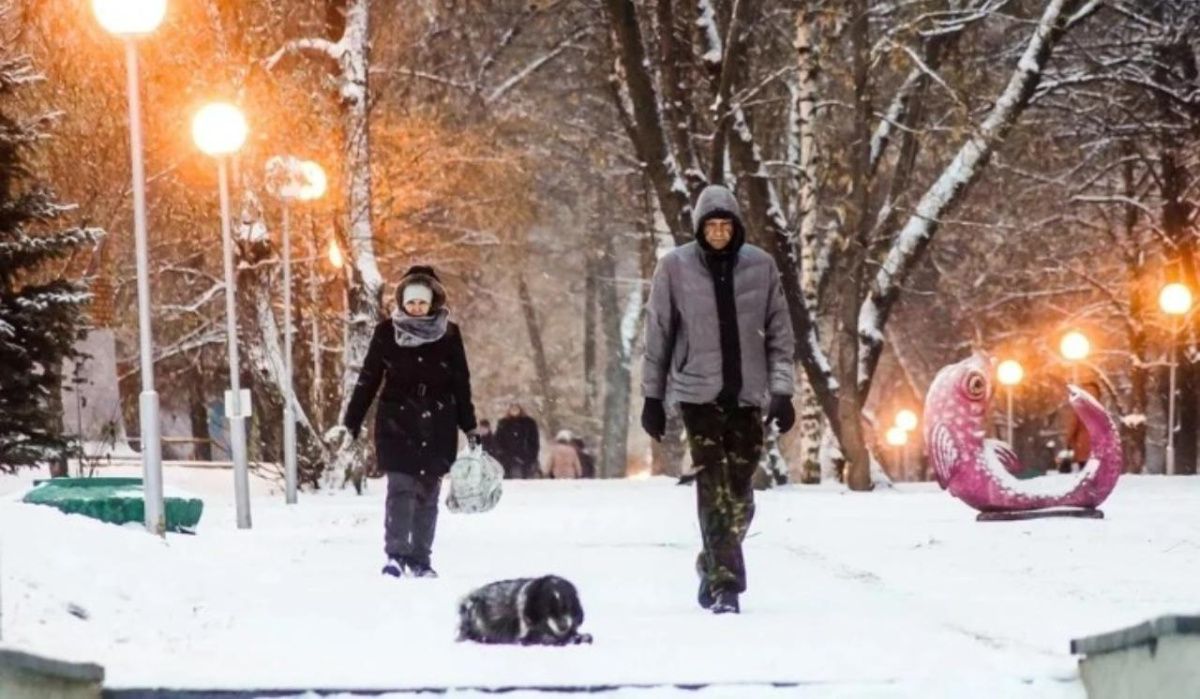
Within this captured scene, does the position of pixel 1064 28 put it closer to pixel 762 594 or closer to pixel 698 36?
pixel 698 36

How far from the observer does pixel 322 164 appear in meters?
24.4

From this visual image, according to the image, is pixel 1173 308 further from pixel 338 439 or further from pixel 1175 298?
pixel 338 439

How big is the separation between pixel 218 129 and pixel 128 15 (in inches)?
142

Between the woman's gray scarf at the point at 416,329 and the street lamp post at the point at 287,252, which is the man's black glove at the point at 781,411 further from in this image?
the street lamp post at the point at 287,252

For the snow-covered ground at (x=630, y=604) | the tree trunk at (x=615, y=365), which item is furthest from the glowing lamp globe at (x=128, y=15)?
the tree trunk at (x=615, y=365)

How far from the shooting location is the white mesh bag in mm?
13539

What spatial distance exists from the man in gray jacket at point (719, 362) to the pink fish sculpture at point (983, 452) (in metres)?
5.24

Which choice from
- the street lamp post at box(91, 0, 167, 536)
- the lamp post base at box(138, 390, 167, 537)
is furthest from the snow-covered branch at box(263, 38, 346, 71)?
the lamp post base at box(138, 390, 167, 537)

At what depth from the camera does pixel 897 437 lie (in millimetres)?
59250

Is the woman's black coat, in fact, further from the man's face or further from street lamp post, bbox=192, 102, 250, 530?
street lamp post, bbox=192, 102, 250, 530

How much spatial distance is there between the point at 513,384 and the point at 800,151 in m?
33.4

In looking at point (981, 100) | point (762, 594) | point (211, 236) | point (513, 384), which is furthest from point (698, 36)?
point (513, 384)

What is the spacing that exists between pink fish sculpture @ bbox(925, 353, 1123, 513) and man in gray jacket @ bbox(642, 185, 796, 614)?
5.24 meters

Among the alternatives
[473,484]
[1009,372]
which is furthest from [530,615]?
[1009,372]
